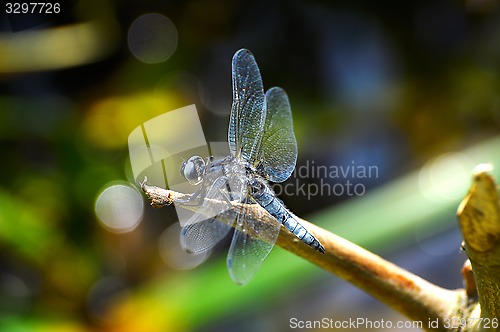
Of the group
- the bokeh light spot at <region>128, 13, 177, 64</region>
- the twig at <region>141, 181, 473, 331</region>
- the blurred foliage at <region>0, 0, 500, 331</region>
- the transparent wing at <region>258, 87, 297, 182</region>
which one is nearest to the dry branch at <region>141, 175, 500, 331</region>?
the twig at <region>141, 181, 473, 331</region>

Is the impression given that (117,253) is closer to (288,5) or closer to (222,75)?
(222,75)

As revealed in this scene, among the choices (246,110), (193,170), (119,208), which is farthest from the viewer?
(119,208)

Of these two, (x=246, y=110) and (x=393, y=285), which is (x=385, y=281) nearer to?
(x=393, y=285)

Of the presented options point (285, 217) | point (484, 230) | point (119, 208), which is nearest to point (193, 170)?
point (285, 217)

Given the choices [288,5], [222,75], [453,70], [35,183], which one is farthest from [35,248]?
[453,70]

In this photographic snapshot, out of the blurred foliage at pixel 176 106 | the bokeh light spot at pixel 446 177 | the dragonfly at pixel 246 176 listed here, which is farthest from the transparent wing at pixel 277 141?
the bokeh light spot at pixel 446 177

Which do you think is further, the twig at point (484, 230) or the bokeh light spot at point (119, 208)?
the bokeh light spot at point (119, 208)

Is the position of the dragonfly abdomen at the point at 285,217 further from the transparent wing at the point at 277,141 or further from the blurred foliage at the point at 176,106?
the blurred foliage at the point at 176,106
